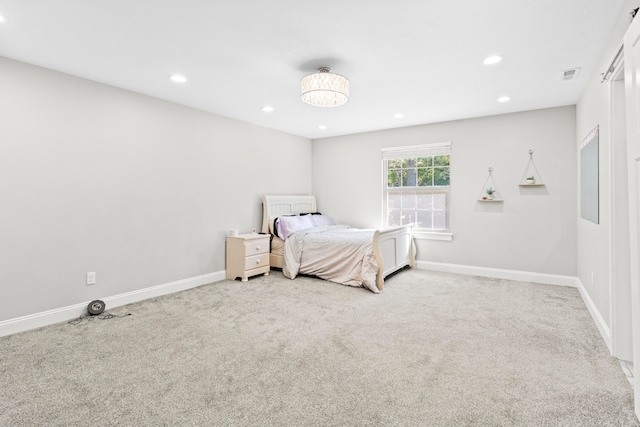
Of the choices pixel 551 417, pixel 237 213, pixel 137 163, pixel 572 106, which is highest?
pixel 572 106

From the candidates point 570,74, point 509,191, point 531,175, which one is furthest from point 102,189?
point 531,175

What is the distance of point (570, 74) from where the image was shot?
3.19 meters

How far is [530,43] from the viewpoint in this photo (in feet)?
8.46

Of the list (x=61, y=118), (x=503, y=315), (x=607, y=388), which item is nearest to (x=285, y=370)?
(x=607, y=388)

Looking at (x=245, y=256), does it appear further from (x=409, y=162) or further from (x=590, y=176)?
(x=590, y=176)

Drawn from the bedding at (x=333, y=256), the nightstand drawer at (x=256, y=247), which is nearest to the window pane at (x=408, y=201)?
the bedding at (x=333, y=256)

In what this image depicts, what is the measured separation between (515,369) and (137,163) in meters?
4.06

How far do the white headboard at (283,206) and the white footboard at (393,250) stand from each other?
1.91 meters

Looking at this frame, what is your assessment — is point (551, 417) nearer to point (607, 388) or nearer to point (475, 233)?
point (607, 388)

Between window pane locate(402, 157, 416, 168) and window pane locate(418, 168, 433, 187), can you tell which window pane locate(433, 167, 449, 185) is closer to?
window pane locate(418, 168, 433, 187)

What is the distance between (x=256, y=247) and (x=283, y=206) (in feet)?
3.78

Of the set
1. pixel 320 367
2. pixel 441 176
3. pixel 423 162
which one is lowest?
pixel 320 367

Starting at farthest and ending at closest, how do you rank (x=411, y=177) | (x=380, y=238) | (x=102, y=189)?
(x=411, y=177) < (x=380, y=238) < (x=102, y=189)

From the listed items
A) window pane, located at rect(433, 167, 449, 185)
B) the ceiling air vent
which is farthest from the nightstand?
the ceiling air vent
